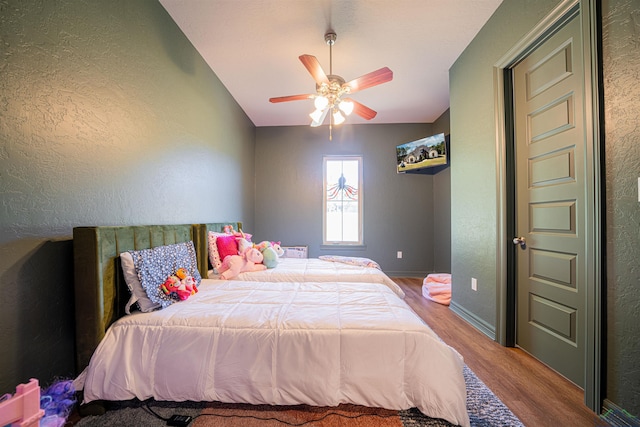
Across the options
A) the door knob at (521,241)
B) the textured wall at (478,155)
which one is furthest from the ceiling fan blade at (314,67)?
the door knob at (521,241)

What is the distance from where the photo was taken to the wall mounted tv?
3.63 meters

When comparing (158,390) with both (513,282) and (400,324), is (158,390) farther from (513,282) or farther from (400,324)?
(513,282)

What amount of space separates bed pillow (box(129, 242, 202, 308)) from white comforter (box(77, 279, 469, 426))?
16 centimetres

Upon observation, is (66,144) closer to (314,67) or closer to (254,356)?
(254,356)

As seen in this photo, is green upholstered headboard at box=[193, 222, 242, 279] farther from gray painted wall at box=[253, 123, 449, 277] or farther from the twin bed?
gray painted wall at box=[253, 123, 449, 277]

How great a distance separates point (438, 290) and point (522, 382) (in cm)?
162

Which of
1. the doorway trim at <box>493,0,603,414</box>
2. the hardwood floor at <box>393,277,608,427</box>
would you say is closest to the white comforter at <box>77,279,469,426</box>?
the hardwood floor at <box>393,277,608,427</box>

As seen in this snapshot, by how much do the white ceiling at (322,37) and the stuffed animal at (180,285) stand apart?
215cm

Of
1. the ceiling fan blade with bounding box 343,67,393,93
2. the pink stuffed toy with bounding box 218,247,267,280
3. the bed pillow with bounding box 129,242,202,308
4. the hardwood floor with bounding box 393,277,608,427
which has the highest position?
the ceiling fan blade with bounding box 343,67,393,93

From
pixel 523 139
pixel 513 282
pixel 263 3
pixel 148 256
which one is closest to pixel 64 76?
pixel 148 256

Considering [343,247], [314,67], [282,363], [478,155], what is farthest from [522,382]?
[343,247]

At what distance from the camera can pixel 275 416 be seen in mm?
1209

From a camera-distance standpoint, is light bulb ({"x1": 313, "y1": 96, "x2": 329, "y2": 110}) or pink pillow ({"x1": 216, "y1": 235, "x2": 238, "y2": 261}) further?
pink pillow ({"x1": 216, "y1": 235, "x2": 238, "y2": 261})

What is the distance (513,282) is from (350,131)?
3.42m
